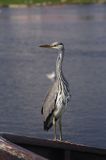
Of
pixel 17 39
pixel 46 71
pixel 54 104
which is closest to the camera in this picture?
pixel 54 104

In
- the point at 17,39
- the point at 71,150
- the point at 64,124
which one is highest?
the point at 71,150

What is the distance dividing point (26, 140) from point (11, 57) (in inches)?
920

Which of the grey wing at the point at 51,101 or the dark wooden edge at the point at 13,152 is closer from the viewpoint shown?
the dark wooden edge at the point at 13,152

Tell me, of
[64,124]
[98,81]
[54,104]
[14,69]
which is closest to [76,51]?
[14,69]

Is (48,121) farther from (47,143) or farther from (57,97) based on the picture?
(47,143)

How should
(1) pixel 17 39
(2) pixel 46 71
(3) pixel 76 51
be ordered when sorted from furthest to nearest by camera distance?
1. (1) pixel 17 39
2. (3) pixel 76 51
3. (2) pixel 46 71

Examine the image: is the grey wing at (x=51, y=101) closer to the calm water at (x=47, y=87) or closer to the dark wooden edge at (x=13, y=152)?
the dark wooden edge at (x=13, y=152)

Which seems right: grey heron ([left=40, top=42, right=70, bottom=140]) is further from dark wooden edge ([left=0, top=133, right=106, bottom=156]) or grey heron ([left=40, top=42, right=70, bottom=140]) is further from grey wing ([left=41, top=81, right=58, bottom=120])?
dark wooden edge ([left=0, top=133, right=106, bottom=156])

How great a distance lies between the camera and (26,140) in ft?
37.7

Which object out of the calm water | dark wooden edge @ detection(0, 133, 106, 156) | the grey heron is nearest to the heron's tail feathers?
the grey heron

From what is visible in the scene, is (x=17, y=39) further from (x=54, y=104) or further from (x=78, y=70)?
(x=54, y=104)

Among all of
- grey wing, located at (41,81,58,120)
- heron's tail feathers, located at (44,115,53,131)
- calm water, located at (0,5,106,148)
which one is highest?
grey wing, located at (41,81,58,120)

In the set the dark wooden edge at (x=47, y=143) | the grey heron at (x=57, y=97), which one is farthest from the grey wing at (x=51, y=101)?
the dark wooden edge at (x=47, y=143)

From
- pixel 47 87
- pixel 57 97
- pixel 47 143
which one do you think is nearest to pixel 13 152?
pixel 47 143
